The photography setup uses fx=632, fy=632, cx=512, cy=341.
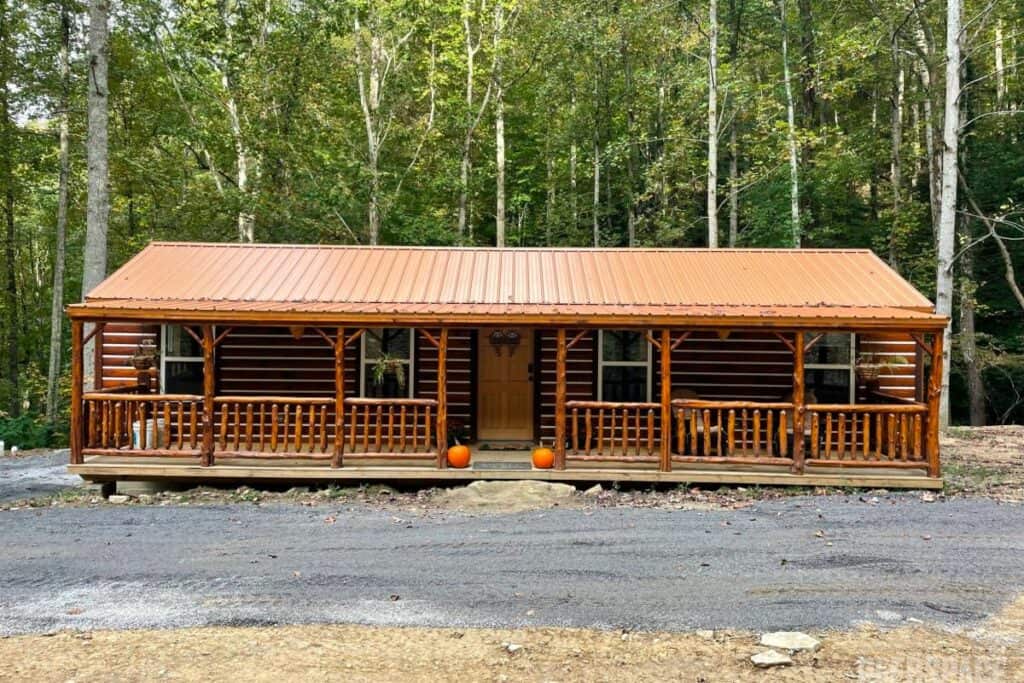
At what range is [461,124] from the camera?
58.1ft

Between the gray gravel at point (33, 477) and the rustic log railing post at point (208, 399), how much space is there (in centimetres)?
236

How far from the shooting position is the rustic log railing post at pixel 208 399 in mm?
7625

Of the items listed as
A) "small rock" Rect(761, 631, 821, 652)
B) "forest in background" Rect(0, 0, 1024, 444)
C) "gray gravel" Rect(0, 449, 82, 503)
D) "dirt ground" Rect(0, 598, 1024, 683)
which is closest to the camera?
"dirt ground" Rect(0, 598, 1024, 683)

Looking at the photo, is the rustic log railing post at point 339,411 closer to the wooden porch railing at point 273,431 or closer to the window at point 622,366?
the wooden porch railing at point 273,431

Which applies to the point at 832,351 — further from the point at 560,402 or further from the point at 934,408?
the point at 560,402

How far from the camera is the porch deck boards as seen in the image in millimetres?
7602

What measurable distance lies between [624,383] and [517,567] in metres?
4.82

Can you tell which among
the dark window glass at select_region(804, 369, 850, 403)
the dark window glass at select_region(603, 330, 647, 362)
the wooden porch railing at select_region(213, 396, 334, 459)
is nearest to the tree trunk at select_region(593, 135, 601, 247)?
the dark window glass at select_region(603, 330, 647, 362)

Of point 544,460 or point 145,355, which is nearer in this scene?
point 544,460

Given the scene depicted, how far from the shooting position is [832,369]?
30.1 ft

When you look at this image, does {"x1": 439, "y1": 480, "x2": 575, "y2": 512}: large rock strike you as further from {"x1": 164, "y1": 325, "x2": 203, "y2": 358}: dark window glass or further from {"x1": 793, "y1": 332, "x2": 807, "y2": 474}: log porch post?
{"x1": 164, "y1": 325, "x2": 203, "y2": 358}: dark window glass

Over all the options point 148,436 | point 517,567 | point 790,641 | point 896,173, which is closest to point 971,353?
point 896,173

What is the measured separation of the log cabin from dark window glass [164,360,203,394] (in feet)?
0.10

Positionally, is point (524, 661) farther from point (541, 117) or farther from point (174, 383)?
point (541, 117)
